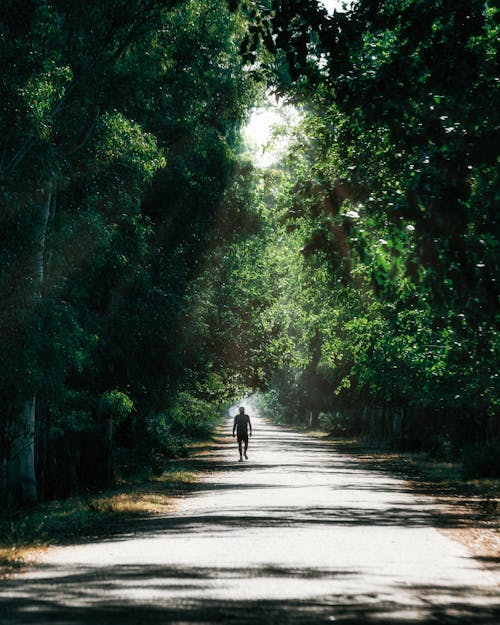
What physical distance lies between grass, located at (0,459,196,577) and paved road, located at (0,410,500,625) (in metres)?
0.51

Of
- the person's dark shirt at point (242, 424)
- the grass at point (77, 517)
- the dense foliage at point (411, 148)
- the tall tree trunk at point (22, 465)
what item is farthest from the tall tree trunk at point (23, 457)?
the person's dark shirt at point (242, 424)

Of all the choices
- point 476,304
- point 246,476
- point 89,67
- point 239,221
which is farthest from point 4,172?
point 239,221

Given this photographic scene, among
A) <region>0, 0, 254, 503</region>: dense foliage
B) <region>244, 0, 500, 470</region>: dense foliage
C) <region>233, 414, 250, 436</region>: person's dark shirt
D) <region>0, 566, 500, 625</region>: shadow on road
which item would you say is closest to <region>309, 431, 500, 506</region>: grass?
<region>244, 0, 500, 470</region>: dense foliage

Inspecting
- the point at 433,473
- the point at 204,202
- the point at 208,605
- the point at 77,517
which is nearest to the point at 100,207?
the point at 204,202

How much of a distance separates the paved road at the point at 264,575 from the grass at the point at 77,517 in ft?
1.66

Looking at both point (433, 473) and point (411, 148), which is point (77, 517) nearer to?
point (411, 148)

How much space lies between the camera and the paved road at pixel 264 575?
26.7 feet

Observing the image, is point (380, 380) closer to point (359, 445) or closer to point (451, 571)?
point (359, 445)

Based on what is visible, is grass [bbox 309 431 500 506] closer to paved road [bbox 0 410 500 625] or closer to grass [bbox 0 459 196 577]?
grass [bbox 0 459 196 577]

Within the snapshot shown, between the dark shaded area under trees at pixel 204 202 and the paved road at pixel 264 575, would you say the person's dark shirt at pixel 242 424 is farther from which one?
the paved road at pixel 264 575

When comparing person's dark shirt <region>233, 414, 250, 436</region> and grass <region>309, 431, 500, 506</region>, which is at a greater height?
person's dark shirt <region>233, 414, 250, 436</region>

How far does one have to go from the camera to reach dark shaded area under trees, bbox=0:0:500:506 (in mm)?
11797

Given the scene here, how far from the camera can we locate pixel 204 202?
3019 centimetres

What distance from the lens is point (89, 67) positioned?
17531mm
